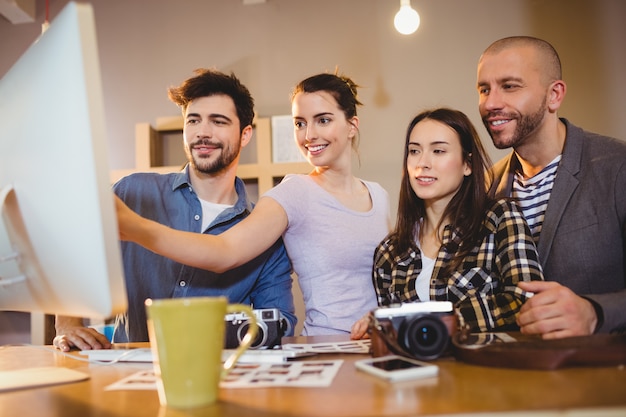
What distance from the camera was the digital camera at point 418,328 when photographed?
31.4 inches

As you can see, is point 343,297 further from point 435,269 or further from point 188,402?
point 188,402

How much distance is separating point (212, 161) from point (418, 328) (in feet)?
3.97

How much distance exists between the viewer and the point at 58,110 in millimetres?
572

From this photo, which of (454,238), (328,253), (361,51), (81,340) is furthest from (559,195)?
(361,51)

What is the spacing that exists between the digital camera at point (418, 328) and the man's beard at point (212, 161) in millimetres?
1148

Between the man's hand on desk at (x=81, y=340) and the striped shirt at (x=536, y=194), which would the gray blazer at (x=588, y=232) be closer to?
the striped shirt at (x=536, y=194)

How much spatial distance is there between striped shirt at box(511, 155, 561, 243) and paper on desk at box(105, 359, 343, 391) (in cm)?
102

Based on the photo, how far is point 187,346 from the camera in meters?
0.56

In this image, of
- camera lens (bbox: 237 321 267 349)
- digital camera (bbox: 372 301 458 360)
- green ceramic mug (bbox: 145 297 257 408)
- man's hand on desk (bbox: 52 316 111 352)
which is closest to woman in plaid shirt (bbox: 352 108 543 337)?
camera lens (bbox: 237 321 267 349)

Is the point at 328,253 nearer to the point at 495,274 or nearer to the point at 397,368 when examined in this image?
the point at 495,274

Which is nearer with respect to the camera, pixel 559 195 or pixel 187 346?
pixel 187 346

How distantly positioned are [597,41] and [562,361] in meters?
2.63

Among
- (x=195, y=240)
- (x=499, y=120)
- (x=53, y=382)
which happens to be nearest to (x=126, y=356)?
(x=53, y=382)

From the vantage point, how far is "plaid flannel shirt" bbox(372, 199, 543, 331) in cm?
119
